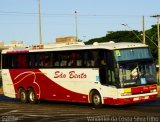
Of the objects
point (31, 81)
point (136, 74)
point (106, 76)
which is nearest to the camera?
point (136, 74)

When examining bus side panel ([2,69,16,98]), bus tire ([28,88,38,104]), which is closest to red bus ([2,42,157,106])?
bus tire ([28,88,38,104])

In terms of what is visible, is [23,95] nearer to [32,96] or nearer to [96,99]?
[32,96]

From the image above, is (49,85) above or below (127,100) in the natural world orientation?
above

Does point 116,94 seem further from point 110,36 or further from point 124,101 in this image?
A: point 110,36

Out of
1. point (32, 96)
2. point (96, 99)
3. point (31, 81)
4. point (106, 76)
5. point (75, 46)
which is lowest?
point (32, 96)

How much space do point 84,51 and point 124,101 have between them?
11.9ft

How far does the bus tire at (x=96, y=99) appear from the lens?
24.4 meters

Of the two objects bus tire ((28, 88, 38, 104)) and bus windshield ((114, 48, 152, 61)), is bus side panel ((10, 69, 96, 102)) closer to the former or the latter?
bus tire ((28, 88, 38, 104))

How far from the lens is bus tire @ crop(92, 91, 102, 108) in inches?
962

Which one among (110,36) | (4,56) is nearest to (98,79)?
(4,56)

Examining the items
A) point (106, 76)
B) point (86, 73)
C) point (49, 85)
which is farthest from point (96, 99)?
point (49, 85)

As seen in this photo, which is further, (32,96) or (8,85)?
(8,85)

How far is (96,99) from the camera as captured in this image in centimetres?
2459

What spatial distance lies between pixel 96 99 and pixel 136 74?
2463 millimetres
